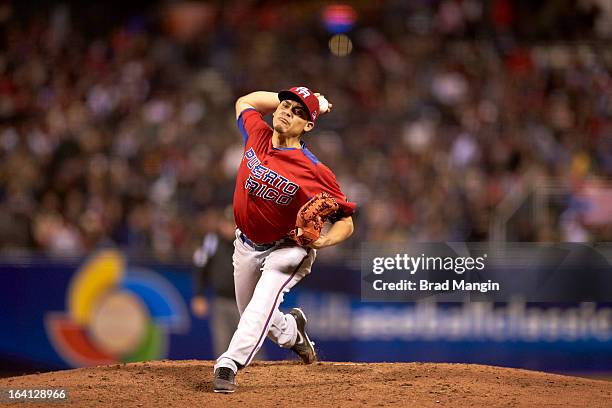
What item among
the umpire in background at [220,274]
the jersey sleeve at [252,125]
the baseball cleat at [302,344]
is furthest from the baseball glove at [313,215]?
the umpire in background at [220,274]

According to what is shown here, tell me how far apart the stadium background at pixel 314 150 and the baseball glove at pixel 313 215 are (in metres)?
4.26

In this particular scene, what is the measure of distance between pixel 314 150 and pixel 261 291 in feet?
21.4

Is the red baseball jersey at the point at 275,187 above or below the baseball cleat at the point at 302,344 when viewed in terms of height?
above

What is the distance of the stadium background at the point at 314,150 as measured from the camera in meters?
10.6

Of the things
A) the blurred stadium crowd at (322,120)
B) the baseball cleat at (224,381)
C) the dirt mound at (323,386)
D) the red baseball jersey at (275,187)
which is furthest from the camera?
the blurred stadium crowd at (322,120)

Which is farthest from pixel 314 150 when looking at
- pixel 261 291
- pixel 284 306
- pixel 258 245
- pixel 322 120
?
pixel 261 291

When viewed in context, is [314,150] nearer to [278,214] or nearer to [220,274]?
[220,274]

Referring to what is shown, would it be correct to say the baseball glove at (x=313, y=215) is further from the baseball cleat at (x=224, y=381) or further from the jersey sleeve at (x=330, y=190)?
the baseball cleat at (x=224, y=381)

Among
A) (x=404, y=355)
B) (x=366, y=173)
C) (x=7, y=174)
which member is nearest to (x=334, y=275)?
(x=404, y=355)

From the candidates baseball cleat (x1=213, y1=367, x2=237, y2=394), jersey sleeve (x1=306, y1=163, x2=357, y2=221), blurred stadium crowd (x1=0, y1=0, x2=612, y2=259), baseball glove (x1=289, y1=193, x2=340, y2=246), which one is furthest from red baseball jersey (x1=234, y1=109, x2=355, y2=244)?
blurred stadium crowd (x1=0, y1=0, x2=612, y2=259)

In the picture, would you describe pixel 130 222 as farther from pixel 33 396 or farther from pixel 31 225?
pixel 33 396

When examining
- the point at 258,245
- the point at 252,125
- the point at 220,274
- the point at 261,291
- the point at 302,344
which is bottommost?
the point at 302,344

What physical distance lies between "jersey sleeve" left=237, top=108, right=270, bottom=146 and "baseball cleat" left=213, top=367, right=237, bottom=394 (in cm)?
164

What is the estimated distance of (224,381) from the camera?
6.14 meters
